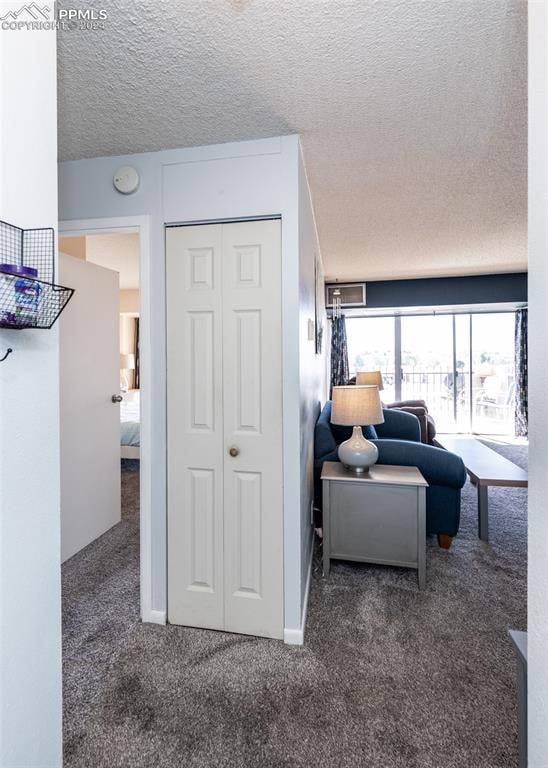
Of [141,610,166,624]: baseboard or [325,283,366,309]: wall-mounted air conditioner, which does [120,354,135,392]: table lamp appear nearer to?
[325,283,366,309]: wall-mounted air conditioner

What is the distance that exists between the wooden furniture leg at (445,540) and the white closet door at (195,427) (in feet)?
5.50

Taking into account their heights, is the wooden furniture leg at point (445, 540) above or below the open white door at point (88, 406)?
below

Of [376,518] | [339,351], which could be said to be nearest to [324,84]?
[376,518]

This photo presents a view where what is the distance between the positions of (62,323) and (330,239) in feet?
8.28

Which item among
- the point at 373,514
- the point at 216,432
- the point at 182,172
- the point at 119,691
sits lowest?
the point at 119,691

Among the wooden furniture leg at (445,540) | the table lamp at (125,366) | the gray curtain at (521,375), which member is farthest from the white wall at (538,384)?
the table lamp at (125,366)

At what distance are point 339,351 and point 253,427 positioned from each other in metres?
4.54

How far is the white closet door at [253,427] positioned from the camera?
1.82 meters

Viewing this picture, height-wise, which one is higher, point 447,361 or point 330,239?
point 330,239

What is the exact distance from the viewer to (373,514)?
2.30m

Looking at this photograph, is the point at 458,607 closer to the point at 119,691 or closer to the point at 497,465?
the point at 497,465

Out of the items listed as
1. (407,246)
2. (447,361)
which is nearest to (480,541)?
(407,246)

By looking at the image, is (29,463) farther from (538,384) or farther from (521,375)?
(521,375)

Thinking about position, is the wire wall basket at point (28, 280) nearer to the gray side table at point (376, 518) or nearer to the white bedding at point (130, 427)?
the gray side table at point (376, 518)
